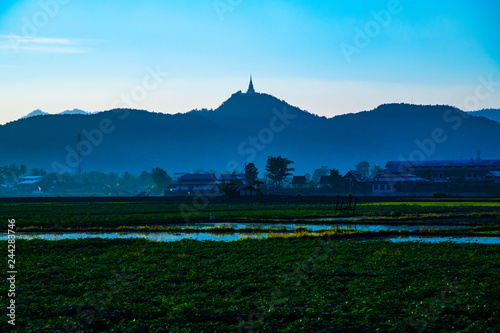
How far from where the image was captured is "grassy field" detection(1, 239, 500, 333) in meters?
16.3

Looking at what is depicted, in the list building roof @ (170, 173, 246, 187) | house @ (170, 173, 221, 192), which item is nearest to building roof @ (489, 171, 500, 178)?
building roof @ (170, 173, 246, 187)

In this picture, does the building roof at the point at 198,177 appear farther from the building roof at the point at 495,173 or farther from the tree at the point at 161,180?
the building roof at the point at 495,173

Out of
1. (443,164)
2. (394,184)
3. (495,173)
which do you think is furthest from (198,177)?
(495,173)

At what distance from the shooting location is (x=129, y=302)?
18844 mm

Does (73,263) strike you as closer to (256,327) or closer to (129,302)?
(129,302)

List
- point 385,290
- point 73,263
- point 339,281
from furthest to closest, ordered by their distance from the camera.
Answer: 1. point 73,263
2. point 339,281
3. point 385,290

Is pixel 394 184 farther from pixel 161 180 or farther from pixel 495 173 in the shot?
pixel 161 180

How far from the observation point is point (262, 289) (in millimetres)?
20750

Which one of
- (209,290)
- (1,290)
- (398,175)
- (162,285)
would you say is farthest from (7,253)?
(398,175)

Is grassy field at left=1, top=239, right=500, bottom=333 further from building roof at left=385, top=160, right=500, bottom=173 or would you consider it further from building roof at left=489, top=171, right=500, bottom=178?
building roof at left=385, top=160, right=500, bottom=173

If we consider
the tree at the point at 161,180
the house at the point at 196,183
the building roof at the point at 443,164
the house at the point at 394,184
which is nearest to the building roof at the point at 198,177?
the house at the point at 196,183

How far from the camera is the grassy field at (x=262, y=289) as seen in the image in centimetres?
1634

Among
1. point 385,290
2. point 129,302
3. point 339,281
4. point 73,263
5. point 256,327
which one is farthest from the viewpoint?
point 73,263

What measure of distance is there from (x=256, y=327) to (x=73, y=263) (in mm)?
14414
